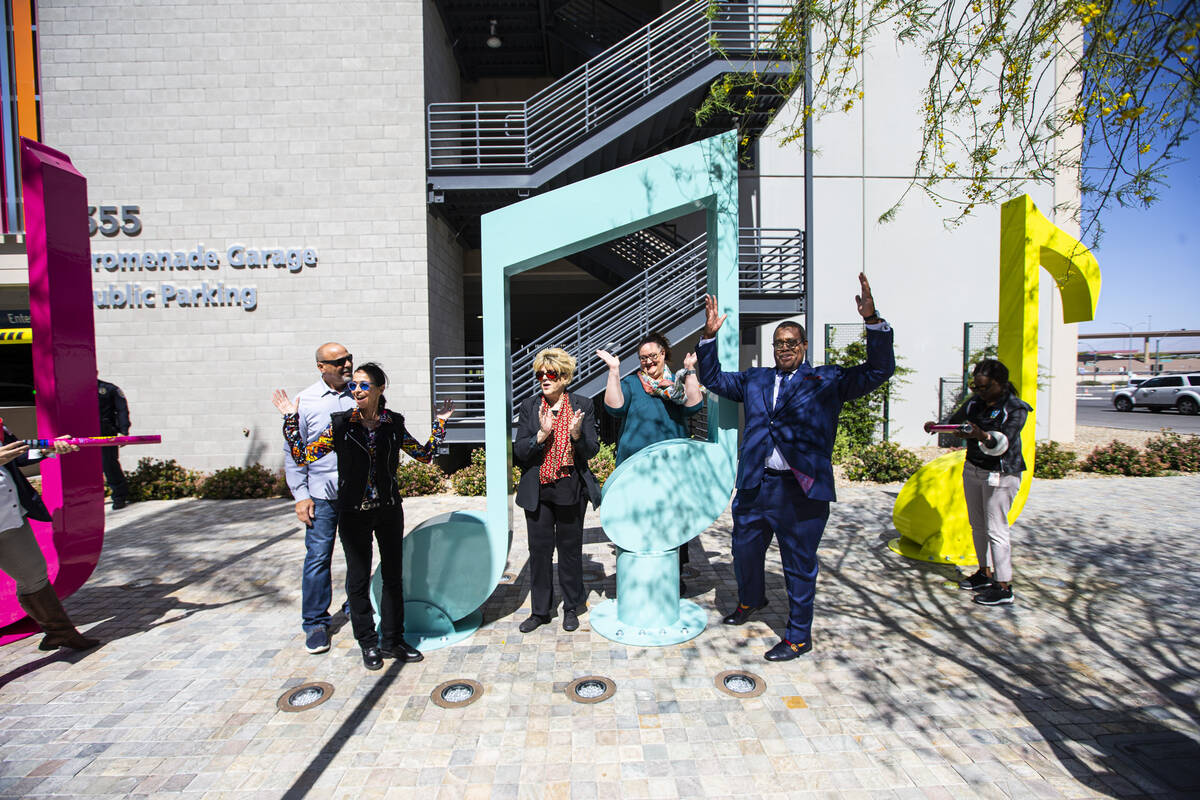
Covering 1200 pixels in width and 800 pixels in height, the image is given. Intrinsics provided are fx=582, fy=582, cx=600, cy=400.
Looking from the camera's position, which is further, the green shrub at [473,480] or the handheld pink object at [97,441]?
the green shrub at [473,480]

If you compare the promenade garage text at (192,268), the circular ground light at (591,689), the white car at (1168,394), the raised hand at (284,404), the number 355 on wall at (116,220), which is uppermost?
the number 355 on wall at (116,220)

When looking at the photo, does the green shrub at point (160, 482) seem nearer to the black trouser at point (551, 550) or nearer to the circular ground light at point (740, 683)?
the black trouser at point (551, 550)

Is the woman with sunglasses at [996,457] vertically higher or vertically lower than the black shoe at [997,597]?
higher

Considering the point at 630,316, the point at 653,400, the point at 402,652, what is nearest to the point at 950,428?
the point at 653,400

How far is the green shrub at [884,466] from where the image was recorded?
29.7ft

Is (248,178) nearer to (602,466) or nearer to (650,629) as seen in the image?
(602,466)

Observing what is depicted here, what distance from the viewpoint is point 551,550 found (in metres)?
3.97

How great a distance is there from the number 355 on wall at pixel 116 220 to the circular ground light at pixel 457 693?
9.31m

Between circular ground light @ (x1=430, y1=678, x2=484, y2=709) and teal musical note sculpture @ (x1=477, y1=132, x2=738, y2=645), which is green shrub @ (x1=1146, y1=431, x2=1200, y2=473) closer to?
teal musical note sculpture @ (x1=477, y1=132, x2=738, y2=645)

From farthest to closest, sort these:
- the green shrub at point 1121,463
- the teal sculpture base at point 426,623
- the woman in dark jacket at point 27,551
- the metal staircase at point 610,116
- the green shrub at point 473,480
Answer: the green shrub at point 1121,463 → the metal staircase at point 610,116 → the green shrub at point 473,480 → the teal sculpture base at point 426,623 → the woman in dark jacket at point 27,551

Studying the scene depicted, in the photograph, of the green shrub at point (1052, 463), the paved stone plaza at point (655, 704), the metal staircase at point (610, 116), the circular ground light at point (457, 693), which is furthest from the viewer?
the green shrub at point (1052, 463)

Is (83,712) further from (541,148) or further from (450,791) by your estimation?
(541,148)

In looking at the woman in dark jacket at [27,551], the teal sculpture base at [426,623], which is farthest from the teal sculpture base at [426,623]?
the woman in dark jacket at [27,551]

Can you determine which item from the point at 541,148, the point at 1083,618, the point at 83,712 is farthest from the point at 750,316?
the point at 83,712
